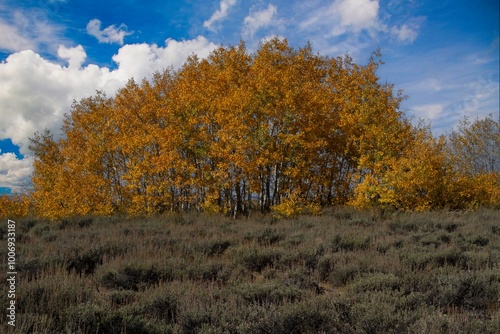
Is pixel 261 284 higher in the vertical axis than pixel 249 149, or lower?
lower

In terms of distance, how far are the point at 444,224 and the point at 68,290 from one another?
41.0 ft

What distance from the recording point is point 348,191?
73.0ft

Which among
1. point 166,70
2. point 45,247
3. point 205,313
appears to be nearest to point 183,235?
point 45,247

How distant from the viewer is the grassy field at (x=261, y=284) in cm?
462

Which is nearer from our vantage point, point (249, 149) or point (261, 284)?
point (261, 284)

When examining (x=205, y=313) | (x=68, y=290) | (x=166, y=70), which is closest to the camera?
(x=205, y=313)

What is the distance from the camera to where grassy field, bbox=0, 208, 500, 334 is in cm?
462

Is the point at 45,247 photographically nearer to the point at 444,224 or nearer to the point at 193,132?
the point at 193,132

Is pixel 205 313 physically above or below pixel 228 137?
below

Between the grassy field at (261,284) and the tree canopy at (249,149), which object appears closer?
the grassy field at (261,284)

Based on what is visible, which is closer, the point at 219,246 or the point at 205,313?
the point at 205,313

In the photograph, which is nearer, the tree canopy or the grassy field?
the grassy field

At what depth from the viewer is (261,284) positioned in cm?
614

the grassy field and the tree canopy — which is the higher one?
the tree canopy
